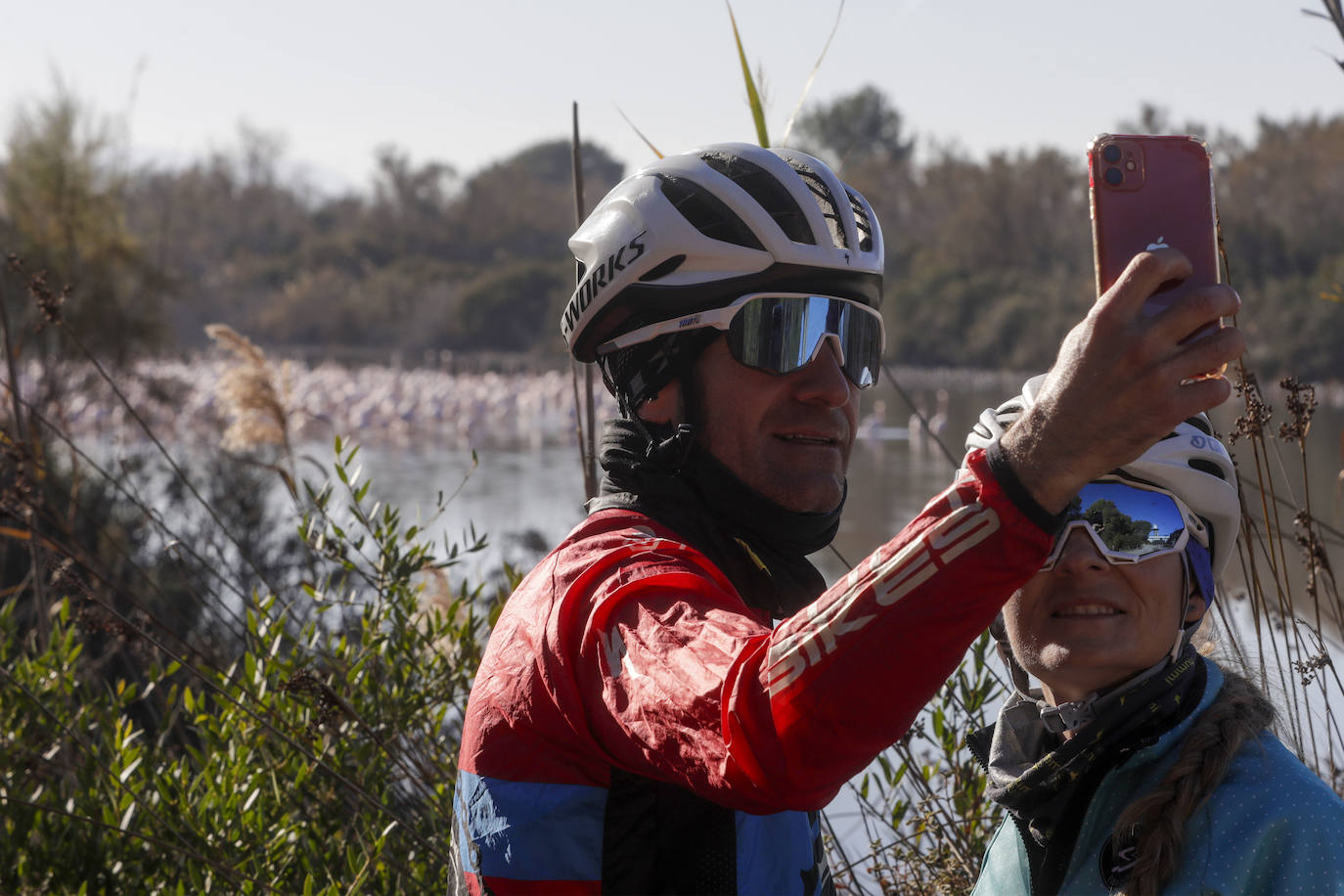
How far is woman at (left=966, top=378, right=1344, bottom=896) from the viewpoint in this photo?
176 centimetres

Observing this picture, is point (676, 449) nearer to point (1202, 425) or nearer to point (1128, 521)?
point (1128, 521)

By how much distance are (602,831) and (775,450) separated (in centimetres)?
57

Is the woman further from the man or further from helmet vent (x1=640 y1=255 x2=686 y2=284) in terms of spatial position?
helmet vent (x1=640 y1=255 x2=686 y2=284)

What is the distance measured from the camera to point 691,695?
1.20 m

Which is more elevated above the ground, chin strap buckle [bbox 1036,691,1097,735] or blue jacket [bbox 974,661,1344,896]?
chin strap buckle [bbox 1036,691,1097,735]

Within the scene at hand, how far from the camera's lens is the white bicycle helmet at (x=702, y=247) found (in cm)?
183

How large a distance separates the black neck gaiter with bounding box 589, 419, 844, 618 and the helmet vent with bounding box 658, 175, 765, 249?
0.98 feet

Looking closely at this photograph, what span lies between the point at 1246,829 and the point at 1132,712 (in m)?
0.24

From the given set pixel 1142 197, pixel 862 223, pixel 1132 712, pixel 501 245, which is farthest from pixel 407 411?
pixel 501 245

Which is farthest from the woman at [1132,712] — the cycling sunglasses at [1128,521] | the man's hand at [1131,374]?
the man's hand at [1131,374]

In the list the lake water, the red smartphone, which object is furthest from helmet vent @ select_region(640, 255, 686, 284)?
the lake water

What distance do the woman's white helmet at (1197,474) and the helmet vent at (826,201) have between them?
14.5 inches

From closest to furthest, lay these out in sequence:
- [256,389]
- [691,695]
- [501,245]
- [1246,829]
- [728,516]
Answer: [691,695]
[1246,829]
[728,516]
[256,389]
[501,245]

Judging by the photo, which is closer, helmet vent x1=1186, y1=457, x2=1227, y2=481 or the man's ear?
the man's ear
